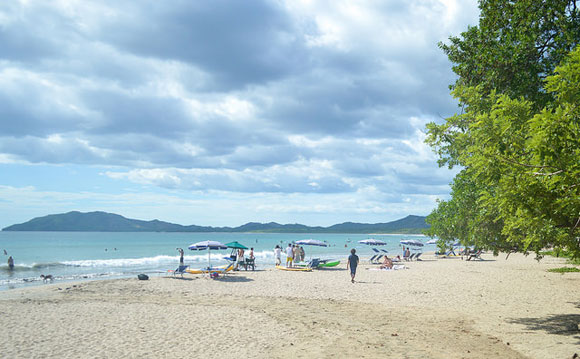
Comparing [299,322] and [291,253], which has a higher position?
[291,253]

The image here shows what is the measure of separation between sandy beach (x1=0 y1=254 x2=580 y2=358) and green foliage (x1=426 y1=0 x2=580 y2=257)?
89.7 inches

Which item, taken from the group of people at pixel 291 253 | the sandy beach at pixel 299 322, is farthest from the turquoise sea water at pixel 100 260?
the sandy beach at pixel 299 322

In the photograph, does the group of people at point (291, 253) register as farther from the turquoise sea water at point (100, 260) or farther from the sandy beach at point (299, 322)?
the sandy beach at point (299, 322)

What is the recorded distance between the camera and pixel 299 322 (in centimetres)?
1170

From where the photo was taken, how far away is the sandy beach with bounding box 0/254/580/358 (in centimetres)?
894

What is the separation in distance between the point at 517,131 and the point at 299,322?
7534 millimetres

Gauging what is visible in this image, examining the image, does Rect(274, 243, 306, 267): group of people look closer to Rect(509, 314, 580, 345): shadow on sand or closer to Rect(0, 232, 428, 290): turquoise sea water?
Rect(0, 232, 428, 290): turquoise sea water

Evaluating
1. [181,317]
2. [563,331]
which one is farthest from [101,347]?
[563,331]

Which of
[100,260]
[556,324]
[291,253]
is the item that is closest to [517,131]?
[556,324]

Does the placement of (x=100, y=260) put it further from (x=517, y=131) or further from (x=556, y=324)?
(x=517, y=131)

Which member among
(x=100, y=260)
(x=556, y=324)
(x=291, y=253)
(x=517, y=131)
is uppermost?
(x=517, y=131)

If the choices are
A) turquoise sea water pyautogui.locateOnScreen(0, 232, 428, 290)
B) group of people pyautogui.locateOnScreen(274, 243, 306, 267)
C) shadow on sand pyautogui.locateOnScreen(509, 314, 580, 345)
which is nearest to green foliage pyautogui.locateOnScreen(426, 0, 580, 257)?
shadow on sand pyautogui.locateOnScreen(509, 314, 580, 345)

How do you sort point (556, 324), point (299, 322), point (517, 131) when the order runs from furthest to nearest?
1. point (299, 322)
2. point (556, 324)
3. point (517, 131)

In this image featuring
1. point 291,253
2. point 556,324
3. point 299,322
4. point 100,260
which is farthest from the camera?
point 100,260
